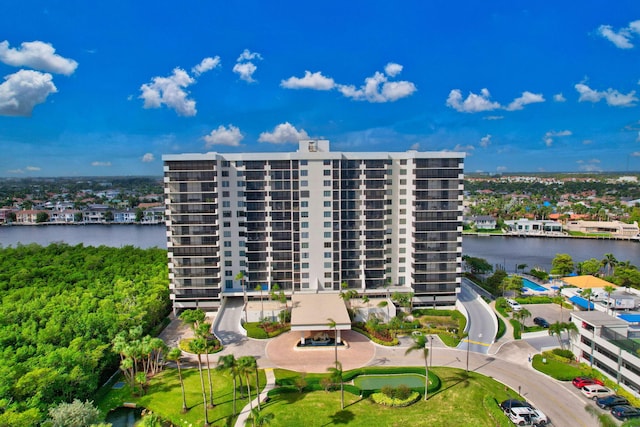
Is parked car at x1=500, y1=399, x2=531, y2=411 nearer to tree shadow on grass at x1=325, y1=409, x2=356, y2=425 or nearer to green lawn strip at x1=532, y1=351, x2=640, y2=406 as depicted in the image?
green lawn strip at x1=532, y1=351, x2=640, y2=406

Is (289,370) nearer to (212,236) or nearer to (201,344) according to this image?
(201,344)

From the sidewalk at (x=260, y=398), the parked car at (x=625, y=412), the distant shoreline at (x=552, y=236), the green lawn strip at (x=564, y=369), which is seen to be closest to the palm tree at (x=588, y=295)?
the green lawn strip at (x=564, y=369)

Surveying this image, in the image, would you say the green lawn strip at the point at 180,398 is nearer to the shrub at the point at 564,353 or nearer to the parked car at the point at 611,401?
the parked car at the point at 611,401

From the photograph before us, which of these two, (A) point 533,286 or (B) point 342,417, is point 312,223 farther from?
(A) point 533,286

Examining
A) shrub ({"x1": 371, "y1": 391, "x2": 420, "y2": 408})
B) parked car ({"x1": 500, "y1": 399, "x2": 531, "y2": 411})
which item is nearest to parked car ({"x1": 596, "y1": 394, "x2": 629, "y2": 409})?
parked car ({"x1": 500, "y1": 399, "x2": 531, "y2": 411})

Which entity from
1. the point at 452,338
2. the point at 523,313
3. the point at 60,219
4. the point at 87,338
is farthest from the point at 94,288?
the point at 60,219

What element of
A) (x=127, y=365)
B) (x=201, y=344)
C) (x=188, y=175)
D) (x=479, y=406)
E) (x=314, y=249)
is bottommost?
(x=479, y=406)
